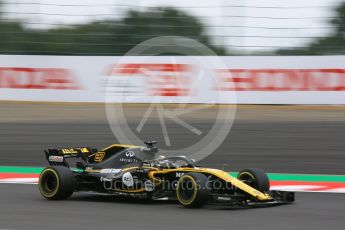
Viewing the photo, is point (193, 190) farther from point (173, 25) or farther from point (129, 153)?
point (173, 25)

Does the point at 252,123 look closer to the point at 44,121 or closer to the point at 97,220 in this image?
the point at 44,121

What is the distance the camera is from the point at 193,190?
8086 millimetres

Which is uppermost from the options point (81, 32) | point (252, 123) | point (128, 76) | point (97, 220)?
point (81, 32)

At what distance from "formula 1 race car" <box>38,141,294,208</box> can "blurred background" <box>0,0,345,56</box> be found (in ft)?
23.9

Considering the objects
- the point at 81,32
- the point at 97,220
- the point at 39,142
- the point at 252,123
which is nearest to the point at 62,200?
the point at 97,220

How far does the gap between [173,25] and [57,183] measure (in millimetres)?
8624

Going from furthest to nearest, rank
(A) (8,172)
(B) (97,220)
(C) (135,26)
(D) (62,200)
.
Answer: (C) (135,26) → (A) (8,172) → (D) (62,200) → (B) (97,220)

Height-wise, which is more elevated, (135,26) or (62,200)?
(135,26)

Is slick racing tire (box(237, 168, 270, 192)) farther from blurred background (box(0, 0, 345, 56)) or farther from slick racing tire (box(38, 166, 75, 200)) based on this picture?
blurred background (box(0, 0, 345, 56))

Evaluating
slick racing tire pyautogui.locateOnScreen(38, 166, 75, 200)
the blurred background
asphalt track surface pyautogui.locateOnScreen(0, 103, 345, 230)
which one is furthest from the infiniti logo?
the blurred background

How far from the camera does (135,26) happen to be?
1695 centimetres

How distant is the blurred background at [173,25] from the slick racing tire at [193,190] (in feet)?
26.1

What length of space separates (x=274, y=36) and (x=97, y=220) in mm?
9417

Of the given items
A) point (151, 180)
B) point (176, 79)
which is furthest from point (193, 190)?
point (176, 79)
